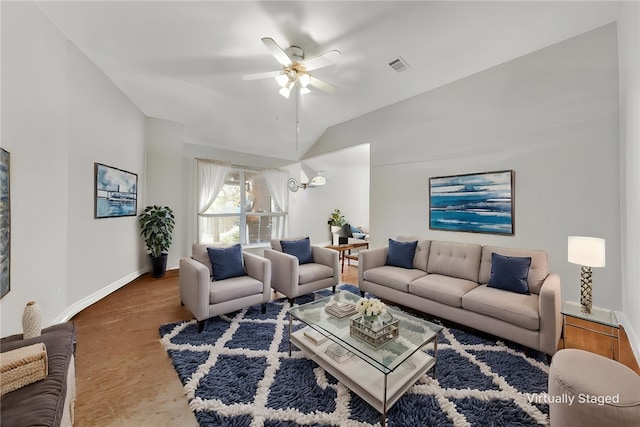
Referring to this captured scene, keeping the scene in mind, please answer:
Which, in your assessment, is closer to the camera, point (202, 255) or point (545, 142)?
point (545, 142)

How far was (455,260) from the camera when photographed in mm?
3080

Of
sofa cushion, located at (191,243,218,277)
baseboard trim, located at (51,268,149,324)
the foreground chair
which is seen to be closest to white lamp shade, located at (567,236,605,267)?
the foreground chair

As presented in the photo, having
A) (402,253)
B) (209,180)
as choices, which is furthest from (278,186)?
(402,253)

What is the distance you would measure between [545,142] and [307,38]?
9.77ft

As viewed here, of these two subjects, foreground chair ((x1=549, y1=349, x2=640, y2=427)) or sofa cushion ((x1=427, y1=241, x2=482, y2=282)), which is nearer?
foreground chair ((x1=549, y1=349, x2=640, y2=427))

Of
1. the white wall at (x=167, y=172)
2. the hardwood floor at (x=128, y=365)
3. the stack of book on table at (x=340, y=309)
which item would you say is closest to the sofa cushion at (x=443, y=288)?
the stack of book on table at (x=340, y=309)

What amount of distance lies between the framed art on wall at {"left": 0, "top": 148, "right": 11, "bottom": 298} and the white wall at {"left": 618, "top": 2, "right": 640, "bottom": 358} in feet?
15.7

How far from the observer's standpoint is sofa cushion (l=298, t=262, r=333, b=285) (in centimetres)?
326

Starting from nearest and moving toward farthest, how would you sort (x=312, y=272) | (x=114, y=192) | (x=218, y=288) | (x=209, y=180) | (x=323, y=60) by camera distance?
(x=323, y=60)
(x=218, y=288)
(x=312, y=272)
(x=114, y=192)
(x=209, y=180)

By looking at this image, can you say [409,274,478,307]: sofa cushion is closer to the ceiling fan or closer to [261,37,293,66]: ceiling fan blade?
the ceiling fan

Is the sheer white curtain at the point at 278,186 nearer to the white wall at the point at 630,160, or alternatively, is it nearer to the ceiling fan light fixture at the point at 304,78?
the ceiling fan light fixture at the point at 304,78

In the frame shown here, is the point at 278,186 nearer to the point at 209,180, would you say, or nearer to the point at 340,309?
the point at 209,180

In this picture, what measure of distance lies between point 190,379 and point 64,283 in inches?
82.4

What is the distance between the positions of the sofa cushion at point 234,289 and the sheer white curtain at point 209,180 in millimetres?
2725
